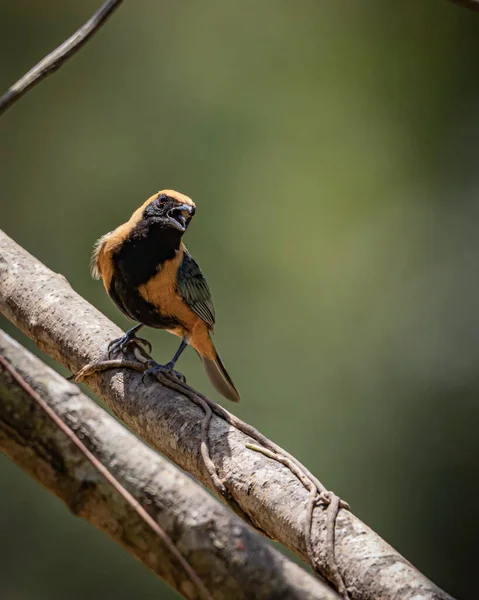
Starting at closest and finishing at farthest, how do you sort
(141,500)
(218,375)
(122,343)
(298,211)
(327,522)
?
(141,500)
(327,522)
(122,343)
(218,375)
(298,211)

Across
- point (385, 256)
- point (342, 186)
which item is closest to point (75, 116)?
point (342, 186)

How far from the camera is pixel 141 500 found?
1.12 metres

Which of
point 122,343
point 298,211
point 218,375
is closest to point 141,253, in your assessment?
point 122,343

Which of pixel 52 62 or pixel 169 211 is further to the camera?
pixel 169 211

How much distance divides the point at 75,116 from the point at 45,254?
1100 millimetres

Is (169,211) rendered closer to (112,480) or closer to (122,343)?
(122,343)

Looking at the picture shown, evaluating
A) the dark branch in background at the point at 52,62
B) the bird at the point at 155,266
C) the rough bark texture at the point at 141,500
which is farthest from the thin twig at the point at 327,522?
the dark branch in background at the point at 52,62

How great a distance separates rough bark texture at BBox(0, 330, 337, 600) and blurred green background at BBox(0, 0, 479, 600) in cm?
402

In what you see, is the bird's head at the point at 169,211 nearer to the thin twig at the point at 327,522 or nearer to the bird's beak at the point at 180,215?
the bird's beak at the point at 180,215

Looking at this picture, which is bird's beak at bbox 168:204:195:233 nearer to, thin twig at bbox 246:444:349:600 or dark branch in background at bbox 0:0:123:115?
dark branch in background at bbox 0:0:123:115

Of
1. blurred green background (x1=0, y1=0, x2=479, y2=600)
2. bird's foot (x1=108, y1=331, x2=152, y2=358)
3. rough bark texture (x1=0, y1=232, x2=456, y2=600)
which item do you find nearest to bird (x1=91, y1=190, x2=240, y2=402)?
bird's foot (x1=108, y1=331, x2=152, y2=358)

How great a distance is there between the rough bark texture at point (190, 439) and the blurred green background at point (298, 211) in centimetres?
286

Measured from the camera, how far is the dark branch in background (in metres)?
1.76

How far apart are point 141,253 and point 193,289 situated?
0.88ft
